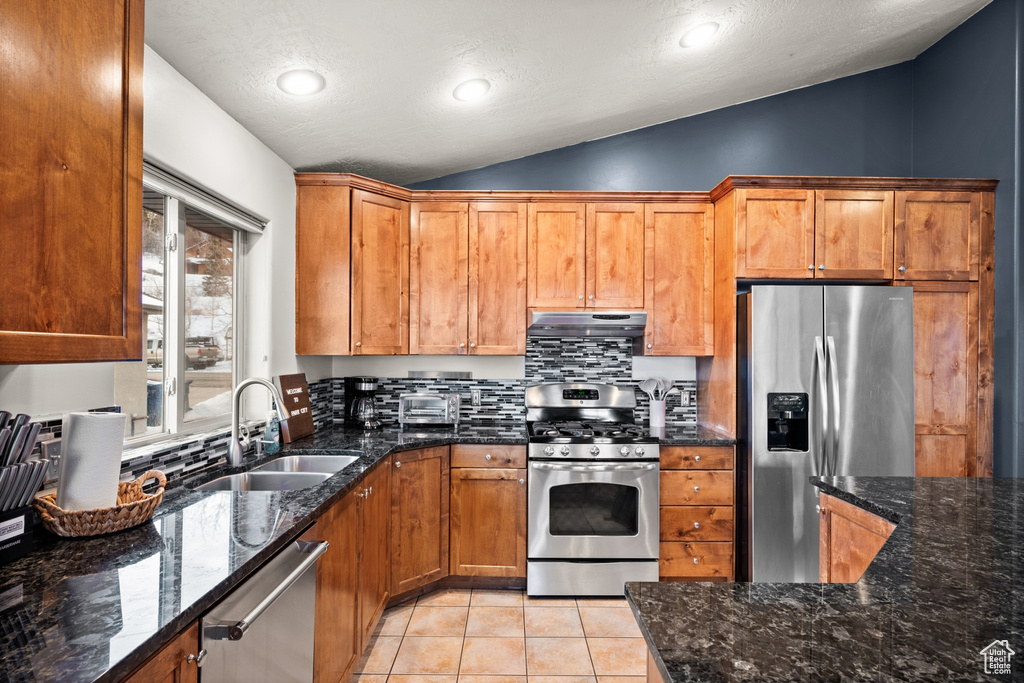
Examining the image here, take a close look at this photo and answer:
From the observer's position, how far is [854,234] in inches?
117

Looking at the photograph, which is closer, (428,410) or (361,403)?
(428,410)

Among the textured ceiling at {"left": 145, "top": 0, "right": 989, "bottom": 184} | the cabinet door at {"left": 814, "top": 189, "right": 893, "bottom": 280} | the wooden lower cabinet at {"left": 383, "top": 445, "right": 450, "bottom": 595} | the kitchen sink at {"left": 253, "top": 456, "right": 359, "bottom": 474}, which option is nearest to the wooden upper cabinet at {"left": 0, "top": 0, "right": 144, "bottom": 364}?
the textured ceiling at {"left": 145, "top": 0, "right": 989, "bottom": 184}

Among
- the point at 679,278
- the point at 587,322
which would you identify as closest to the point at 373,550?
the point at 587,322

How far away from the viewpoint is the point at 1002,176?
9.52 feet

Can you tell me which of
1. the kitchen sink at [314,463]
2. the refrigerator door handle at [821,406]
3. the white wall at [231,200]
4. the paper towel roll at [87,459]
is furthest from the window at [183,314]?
the refrigerator door handle at [821,406]

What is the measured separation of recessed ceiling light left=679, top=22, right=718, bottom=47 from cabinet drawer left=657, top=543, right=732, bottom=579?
8.58 ft

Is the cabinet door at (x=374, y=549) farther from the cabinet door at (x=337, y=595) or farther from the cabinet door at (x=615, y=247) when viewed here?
the cabinet door at (x=615, y=247)

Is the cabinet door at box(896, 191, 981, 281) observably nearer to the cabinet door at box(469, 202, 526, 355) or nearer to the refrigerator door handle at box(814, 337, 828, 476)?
the refrigerator door handle at box(814, 337, 828, 476)

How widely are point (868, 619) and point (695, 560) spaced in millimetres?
2216

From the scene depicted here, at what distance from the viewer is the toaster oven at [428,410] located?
10.7ft

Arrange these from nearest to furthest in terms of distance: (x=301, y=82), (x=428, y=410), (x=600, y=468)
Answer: (x=301, y=82), (x=600, y=468), (x=428, y=410)

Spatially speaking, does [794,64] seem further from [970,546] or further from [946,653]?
[946,653]

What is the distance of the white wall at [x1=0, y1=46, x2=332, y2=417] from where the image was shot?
1.45 meters

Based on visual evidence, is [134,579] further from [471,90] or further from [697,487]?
[697,487]
